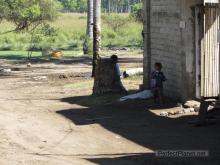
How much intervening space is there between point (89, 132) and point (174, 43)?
566cm

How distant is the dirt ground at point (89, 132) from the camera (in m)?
11.7

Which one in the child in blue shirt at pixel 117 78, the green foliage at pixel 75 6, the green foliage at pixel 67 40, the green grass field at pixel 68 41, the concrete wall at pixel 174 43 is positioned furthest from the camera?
the green foliage at pixel 75 6

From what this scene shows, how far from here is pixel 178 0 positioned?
60.8 ft

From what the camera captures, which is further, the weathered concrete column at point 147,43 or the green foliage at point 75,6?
the green foliage at point 75,6

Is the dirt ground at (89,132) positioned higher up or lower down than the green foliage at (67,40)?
lower down

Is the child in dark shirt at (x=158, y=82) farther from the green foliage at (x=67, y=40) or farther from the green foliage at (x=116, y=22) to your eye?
the green foliage at (x=116, y=22)

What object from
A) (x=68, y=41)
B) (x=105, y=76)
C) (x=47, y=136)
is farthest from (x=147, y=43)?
(x=68, y=41)

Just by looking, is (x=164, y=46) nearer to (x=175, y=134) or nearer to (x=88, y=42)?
(x=175, y=134)

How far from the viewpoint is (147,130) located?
14.7 metres

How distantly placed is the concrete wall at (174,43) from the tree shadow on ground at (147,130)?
0.88 metres

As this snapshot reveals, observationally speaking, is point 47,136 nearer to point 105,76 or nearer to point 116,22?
point 105,76

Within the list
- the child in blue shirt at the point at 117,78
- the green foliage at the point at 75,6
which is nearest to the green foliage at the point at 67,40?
the child in blue shirt at the point at 117,78

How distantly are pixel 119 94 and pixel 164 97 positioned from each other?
81.3 inches

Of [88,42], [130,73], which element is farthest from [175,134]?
[88,42]
